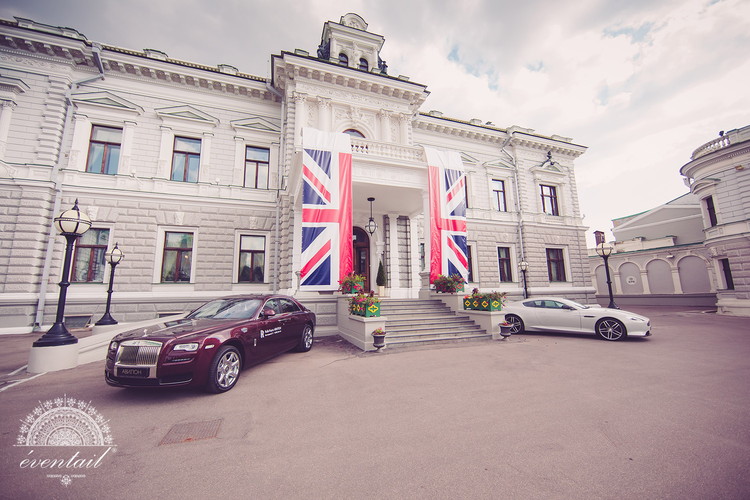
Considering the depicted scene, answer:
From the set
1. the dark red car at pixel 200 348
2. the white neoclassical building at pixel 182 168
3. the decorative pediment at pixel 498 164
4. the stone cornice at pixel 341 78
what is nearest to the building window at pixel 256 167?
the white neoclassical building at pixel 182 168

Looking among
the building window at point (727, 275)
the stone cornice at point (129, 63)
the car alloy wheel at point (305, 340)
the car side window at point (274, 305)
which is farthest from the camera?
the building window at point (727, 275)

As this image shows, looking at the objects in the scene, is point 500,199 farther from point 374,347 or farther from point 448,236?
point 374,347

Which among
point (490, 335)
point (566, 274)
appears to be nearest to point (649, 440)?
point (490, 335)

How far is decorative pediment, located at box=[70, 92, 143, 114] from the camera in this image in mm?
12431

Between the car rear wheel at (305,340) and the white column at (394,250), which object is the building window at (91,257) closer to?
the car rear wheel at (305,340)

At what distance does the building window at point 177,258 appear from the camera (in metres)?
12.7

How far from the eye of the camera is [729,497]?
232cm

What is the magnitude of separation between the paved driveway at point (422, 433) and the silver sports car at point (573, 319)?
2.64m

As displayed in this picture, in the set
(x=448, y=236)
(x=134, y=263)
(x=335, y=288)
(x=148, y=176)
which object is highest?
(x=148, y=176)

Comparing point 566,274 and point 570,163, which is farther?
point 570,163

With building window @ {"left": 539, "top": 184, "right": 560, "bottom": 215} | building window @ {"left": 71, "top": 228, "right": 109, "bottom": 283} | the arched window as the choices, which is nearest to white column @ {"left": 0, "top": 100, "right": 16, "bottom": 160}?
building window @ {"left": 71, "top": 228, "right": 109, "bottom": 283}

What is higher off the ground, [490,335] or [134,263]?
[134,263]

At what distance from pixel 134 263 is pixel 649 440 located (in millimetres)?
15968

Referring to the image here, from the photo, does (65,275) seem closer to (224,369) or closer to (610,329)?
(224,369)
